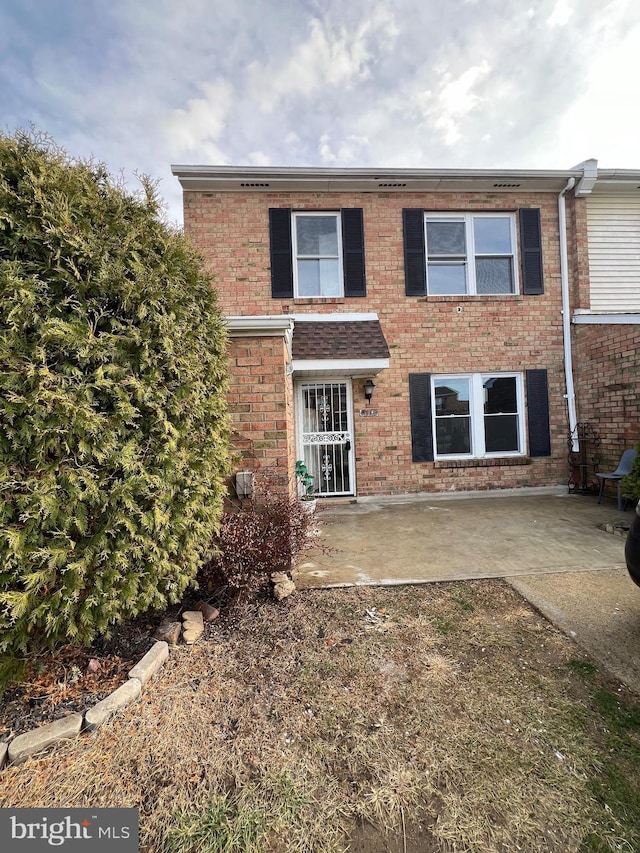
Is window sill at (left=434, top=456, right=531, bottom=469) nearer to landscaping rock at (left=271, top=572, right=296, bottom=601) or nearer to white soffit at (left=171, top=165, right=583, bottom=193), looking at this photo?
landscaping rock at (left=271, top=572, right=296, bottom=601)

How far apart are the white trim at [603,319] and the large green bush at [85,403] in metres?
7.40

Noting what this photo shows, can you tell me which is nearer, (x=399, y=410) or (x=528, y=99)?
(x=399, y=410)

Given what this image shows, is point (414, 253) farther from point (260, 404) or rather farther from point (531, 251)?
point (260, 404)

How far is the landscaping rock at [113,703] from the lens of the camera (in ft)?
5.61

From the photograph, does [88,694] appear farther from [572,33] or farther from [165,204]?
[572,33]

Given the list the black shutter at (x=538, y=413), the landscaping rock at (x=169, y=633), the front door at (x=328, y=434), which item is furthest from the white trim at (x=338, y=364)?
the landscaping rock at (x=169, y=633)

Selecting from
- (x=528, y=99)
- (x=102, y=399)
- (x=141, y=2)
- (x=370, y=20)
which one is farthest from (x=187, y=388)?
(x=528, y=99)

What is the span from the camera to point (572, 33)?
247 inches

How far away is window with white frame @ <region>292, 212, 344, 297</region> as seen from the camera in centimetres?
692

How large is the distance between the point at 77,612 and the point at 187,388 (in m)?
1.40

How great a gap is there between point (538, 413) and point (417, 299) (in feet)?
11.2

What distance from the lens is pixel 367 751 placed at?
1.62 metres

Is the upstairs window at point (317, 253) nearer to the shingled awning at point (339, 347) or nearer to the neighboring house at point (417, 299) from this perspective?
the neighboring house at point (417, 299)

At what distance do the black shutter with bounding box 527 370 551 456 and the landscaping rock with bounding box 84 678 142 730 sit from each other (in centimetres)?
749
